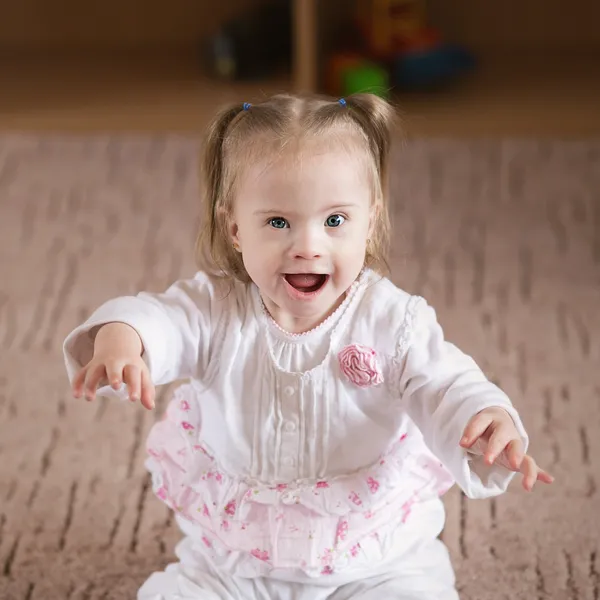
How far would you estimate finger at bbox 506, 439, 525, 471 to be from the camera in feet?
2.81

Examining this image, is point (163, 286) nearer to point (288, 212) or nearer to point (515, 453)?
point (288, 212)

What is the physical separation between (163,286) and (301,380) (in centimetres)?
70

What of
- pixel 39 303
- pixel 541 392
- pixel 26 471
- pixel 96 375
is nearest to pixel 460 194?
pixel 541 392

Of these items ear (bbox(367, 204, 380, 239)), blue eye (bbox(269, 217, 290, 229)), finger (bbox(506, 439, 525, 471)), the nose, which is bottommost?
finger (bbox(506, 439, 525, 471))

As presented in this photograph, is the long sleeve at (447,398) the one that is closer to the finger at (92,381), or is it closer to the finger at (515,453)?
the finger at (515,453)

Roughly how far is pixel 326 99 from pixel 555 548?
0.54 m

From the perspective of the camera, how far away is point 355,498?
1004mm

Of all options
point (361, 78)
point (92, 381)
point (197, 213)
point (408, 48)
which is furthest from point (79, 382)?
point (408, 48)

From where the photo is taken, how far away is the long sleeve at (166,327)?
3.10 ft

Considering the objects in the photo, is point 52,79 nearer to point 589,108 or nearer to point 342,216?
point 589,108

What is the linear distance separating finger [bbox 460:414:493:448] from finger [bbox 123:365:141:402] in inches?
10.2

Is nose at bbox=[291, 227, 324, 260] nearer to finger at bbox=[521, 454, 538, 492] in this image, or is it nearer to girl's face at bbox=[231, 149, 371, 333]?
girl's face at bbox=[231, 149, 371, 333]

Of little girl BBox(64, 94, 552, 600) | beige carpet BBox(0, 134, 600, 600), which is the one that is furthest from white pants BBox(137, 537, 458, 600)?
beige carpet BBox(0, 134, 600, 600)

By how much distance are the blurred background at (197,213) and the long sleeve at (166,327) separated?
0.22 metres
